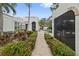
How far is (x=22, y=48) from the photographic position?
10.1 feet

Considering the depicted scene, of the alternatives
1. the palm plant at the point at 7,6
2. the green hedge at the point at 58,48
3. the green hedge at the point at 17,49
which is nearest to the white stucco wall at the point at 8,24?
the palm plant at the point at 7,6

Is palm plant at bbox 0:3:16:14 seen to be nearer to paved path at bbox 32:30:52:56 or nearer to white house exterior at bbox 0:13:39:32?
white house exterior at bbox 0:13:39:32

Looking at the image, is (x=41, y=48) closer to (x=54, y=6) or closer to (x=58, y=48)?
(x=58, y=48)

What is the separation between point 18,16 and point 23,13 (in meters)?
0.11

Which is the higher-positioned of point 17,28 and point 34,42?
point 17,28

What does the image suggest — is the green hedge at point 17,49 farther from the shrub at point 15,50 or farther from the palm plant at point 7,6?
the palm plant at point 7,6

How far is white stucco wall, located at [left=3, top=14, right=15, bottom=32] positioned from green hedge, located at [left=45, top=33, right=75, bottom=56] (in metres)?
0.66

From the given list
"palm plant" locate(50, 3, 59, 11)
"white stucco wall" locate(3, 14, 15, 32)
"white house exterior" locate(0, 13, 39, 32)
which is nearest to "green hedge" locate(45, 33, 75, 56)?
"white house exterior" locate(0, 13, 39, 32)

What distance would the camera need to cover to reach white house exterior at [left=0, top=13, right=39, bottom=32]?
126 inches

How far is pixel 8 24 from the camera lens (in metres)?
3.27

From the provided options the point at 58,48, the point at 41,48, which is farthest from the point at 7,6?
the point at 58,48

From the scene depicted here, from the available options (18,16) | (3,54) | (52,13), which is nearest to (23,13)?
(18,16)

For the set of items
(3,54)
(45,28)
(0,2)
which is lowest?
(3,54)

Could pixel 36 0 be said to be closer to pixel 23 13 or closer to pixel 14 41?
pixel 23 13
